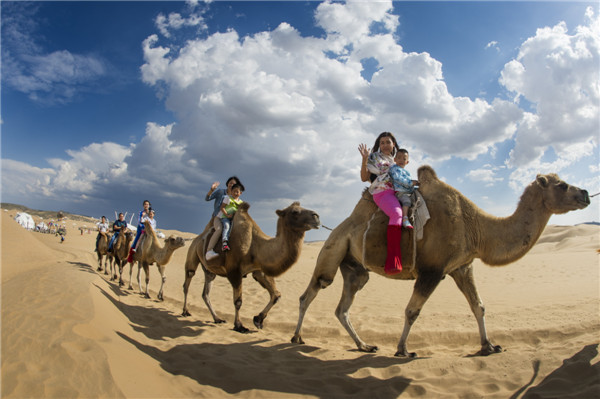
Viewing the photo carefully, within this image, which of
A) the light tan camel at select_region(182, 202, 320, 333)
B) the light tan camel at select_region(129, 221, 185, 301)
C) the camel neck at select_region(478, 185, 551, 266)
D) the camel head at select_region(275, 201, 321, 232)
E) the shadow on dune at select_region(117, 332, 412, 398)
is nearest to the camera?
the shadow on dune at select_region(117, 332, 412, 398)

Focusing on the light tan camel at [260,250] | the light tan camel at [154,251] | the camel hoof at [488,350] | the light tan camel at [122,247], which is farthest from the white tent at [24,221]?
the camel hoof at [488,350]

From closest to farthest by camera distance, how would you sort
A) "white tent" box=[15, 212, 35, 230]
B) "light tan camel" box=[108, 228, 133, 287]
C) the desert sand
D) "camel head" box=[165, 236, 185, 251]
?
the desert sand
"camel head" box=[165, 236, 185, 251]
"light tan camel" box=[108, 228, 133, 287]
"white tent" box=[15, 212, 35, 230]

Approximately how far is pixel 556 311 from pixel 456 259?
15.4 feet

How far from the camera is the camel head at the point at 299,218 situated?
627 cm

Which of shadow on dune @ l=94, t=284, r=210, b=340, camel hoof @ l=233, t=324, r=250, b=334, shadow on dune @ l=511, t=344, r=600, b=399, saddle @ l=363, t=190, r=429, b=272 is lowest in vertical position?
shadow on dune @ l=94, t=284, r=210, b=340

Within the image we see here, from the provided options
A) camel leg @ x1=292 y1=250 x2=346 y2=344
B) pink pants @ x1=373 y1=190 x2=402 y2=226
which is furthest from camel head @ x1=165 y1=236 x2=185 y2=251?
pink pants @ x1=373 y1=190 x2=402 y2=226

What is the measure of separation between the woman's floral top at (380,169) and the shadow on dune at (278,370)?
247 centimetres

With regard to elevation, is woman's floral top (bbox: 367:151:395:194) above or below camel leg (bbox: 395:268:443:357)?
above

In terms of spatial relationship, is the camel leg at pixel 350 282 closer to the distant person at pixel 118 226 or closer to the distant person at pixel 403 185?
the distant person at pixel 403 185

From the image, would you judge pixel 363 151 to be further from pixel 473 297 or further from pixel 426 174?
pixel 473 297

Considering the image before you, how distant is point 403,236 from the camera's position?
4.75m

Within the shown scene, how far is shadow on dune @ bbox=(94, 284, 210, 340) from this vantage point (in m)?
6.44

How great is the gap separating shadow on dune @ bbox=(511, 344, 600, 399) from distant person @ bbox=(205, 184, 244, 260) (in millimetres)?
5739

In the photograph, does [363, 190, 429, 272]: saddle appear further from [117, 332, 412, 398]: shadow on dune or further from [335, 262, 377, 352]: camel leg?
[117, 332, 412, 398]: shadow on dune
